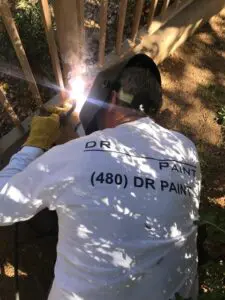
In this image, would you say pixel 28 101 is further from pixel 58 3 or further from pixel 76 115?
pixel 58 3

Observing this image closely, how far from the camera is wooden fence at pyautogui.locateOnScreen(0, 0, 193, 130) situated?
2361 millimetres

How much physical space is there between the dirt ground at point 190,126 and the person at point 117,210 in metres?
0.49

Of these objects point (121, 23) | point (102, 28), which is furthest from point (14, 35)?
point (121, 23)

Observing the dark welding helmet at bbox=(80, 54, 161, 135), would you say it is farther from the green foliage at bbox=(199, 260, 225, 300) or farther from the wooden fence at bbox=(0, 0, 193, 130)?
the green foliage at bbox=(199, 260, 225, 300)

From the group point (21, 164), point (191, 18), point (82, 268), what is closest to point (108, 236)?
point (82, 268)

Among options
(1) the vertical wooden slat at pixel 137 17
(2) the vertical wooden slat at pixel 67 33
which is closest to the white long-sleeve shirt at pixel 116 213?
(2) the vertical wooden slat at pixel 67 33

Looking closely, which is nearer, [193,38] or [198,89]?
[198,89]

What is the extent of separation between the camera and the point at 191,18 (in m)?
3.80

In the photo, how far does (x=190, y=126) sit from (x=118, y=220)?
1.89 metres

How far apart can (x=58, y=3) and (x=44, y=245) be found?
165cm

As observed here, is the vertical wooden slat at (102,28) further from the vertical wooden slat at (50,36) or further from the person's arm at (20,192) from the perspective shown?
the person's arm at (20,192)

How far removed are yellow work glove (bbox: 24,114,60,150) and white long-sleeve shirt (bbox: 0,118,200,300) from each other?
0.42 metres

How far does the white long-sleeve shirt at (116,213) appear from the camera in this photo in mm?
1895

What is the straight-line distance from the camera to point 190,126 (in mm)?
3598
